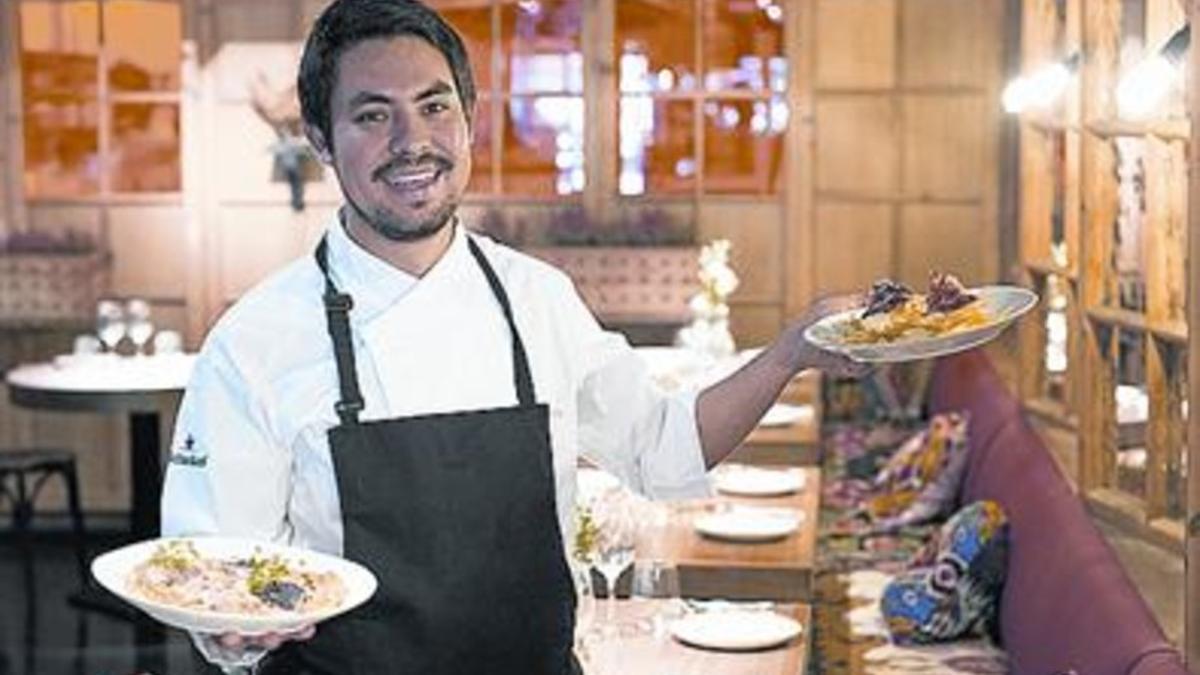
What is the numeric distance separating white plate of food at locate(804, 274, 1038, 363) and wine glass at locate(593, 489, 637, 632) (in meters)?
1.05

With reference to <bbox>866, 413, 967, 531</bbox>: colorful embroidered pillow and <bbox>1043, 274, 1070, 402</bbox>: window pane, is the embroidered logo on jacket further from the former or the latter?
<bbox>866, 413, 967, 531</bbox>: colorful embroidered pillow

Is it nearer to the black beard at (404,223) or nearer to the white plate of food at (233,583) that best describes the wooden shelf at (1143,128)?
the black beard at (404,223)

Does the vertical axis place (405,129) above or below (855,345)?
above

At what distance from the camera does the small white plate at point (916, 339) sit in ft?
8.48

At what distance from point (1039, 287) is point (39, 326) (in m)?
4.12

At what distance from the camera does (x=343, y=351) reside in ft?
8.59

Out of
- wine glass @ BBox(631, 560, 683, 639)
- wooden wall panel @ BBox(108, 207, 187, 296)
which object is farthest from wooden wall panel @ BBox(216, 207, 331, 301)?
wine glass @ BBox(631, 560, 683, 639)

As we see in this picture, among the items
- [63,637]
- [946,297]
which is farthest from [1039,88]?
[946,297]

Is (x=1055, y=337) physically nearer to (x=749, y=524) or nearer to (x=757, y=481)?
(x=757, y=481)

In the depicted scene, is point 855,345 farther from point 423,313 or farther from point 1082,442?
point 1082,442

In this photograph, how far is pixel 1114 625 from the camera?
11.6ft

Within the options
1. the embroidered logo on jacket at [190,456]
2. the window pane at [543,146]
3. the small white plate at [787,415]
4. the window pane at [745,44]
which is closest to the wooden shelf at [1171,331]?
the embroidered logo on jacket at [190,456]

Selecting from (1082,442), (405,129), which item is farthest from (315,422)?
(1082,442)

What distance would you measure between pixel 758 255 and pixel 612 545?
15.4ft
